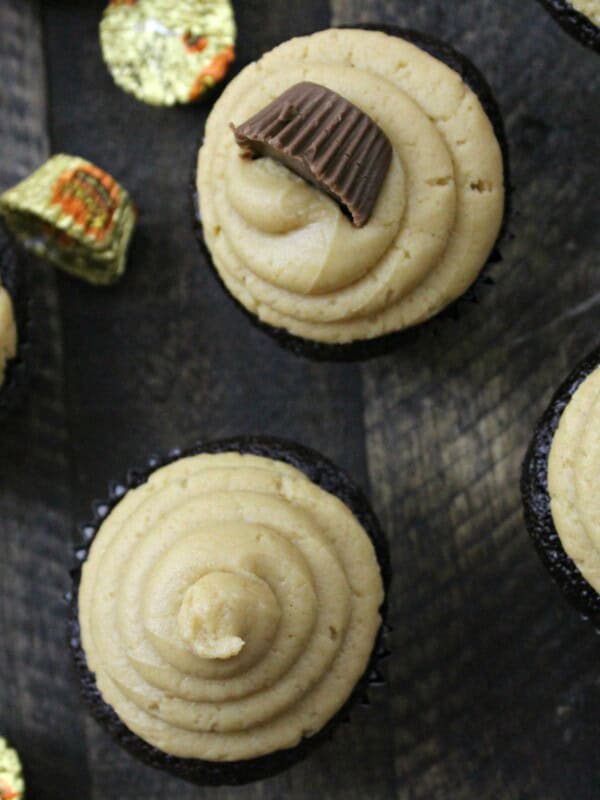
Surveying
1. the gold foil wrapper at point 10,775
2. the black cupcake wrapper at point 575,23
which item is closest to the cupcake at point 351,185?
the black cupcake wrapper at point 575,23

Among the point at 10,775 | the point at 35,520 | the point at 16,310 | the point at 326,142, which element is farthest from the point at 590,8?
the point at 10,775

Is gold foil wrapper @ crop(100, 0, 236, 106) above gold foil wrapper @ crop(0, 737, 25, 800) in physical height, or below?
above

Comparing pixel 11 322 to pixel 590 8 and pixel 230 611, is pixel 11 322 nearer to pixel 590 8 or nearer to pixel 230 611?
pixel 230 611

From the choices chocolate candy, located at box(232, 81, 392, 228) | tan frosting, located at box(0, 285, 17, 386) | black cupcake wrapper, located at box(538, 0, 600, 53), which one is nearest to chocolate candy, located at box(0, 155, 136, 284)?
tan frosting, located at box(0, 285, 17, 386)

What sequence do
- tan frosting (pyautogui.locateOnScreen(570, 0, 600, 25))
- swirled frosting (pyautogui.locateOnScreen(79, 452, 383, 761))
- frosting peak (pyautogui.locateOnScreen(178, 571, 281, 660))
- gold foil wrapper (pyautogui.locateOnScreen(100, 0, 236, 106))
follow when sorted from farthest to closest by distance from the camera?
gold foil wrapper (pyautogui.locateOnScreen(100, 0, 236, 106)) < tan frosting (pyautogui.locateOnScreen(570, 0, 600, 25)) < swirled frosting (pyautogui.locateOnScreen(79, 452, 383, 761)) < frosting peak (pyautogui.locateOnScreen(178, 571, 281, 660))

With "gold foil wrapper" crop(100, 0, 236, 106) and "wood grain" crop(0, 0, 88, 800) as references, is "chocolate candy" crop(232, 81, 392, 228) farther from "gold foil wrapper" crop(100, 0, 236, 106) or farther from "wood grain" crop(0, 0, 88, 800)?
"wood grain" crop(0, 0, 88, 800)

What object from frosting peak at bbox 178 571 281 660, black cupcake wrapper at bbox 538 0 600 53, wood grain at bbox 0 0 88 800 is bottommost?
wood grain at bbox 0 0 88 800

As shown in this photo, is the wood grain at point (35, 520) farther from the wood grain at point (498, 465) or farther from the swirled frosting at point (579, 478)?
the swirled frosting at point (579, 478)
